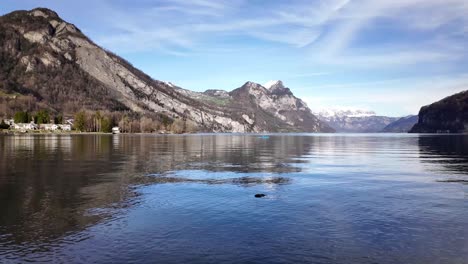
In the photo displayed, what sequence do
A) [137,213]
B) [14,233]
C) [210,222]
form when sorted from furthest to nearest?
[137,213], [210,222], [14,233]

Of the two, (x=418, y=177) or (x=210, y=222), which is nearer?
(x=210, y=222)

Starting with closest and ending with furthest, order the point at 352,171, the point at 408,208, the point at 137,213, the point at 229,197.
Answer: the point at 137,213, the point at 408,208, the point at 229,197, the point at 352,171

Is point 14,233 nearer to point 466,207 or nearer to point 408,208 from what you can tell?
point 408,208

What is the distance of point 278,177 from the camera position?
56.3m

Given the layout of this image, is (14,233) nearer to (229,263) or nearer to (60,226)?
(60,226)

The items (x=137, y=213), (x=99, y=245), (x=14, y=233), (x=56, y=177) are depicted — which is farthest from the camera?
(x=56, y=177)

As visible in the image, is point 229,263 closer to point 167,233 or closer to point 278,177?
point 167,233

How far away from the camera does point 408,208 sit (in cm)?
3509

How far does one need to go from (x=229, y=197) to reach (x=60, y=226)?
17411mm

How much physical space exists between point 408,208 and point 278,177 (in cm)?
2319

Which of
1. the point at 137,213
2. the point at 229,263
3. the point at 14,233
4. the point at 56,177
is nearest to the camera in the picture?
the point at 229,263

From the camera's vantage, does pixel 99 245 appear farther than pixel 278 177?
No

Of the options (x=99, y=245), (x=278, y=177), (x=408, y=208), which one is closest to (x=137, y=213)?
(x=99, y=245)

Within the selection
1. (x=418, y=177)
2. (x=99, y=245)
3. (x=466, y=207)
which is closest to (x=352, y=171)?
(x=418, y=177)
